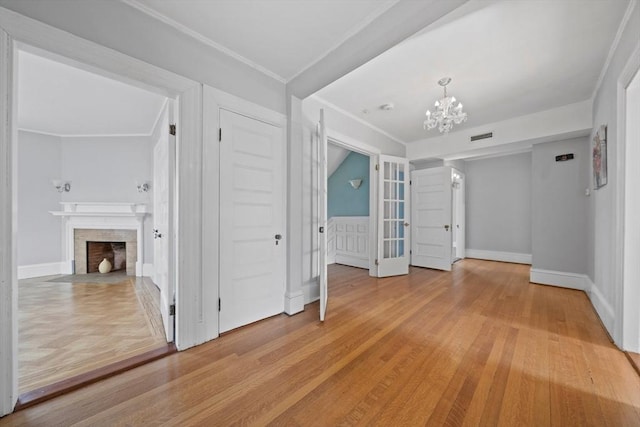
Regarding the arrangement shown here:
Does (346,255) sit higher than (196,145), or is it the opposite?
(196,145)

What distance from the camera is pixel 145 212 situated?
439cm

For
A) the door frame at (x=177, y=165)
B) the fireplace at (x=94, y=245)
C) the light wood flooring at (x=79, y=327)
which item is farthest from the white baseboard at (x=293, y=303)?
the fireplace at (x=94, y=245)

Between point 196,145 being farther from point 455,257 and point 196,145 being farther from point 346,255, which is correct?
point 455,257

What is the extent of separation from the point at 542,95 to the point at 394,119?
190 cm

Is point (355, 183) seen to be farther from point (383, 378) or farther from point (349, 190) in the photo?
point (383, 378)

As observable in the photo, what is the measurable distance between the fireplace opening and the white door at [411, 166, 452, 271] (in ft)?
19.7

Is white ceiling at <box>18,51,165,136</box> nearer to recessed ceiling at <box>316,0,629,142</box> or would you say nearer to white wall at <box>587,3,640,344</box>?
recessed ceiling at <box>316,0,629,142</box>

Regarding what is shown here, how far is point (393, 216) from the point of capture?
15.3 ft

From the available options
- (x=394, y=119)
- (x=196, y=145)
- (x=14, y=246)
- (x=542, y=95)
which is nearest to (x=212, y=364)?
(x=14, y=246)

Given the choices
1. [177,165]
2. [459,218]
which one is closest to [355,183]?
[459,218]

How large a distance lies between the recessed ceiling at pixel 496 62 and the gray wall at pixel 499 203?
2.55 m

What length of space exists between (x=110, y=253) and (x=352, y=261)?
498cm

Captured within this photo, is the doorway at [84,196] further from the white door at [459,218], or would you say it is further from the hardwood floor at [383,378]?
the white door at [459,218]

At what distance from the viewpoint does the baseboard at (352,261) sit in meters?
5.04
